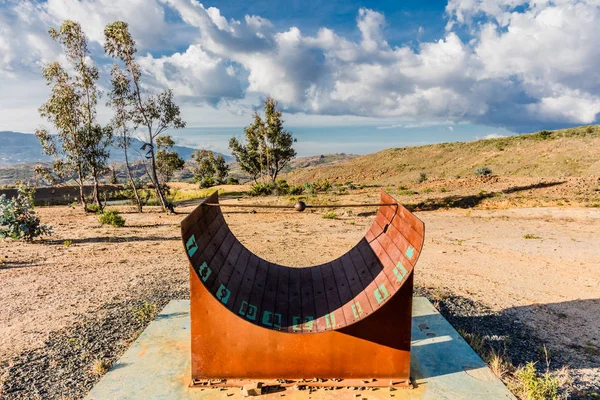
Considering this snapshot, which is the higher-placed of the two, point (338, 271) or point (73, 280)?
point (338, 271)

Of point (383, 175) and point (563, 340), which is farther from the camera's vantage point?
point (383, 175)

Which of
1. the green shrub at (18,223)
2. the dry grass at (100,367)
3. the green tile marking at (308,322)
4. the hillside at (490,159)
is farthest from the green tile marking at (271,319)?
the hillside at (490,159)

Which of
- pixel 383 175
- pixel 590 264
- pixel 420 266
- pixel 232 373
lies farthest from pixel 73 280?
pixel 383 175

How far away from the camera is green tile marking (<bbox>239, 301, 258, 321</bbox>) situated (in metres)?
4.48

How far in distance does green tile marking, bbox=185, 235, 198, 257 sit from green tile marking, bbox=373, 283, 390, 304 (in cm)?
226

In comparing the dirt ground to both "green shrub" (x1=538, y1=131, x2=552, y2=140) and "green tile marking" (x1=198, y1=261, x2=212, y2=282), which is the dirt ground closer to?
"green tile marking" (x1=198, y1=261, x2=212, y2=282)

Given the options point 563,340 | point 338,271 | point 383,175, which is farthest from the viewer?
point 383,175

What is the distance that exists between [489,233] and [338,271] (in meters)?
13.3

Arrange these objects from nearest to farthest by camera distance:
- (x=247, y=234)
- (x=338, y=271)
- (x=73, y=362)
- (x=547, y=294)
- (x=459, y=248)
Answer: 1. (x=73, y=362)
2. (x=338, y=271)
3. (x=547, y=294)
4. (x=459, y=248)
5. (x=247, y=234)

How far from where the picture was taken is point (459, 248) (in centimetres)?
1355

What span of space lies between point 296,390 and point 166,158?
3999 cm

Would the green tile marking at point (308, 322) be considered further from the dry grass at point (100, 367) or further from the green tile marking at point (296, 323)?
the dry grass at point (100, 367)

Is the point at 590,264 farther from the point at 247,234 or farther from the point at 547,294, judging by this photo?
the point at 247,234

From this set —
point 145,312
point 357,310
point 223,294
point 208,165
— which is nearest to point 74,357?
point 145,312
